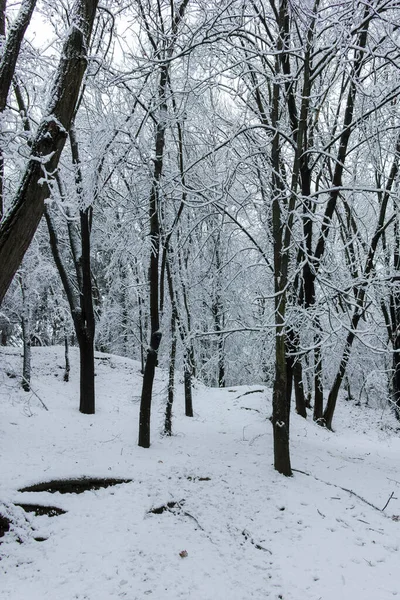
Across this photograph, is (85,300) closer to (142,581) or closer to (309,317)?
(309,317)

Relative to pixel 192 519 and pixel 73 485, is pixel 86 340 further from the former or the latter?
pixel 192 519

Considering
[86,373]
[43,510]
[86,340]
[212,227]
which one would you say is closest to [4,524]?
[43,510]

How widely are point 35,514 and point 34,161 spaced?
4002 mm

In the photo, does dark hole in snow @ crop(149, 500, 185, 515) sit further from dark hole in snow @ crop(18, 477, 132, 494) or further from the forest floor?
dark hole in snow @ crop(18, 477, 132, 494)

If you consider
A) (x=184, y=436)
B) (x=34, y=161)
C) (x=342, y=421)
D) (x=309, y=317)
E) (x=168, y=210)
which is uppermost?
(x=168, y=210)

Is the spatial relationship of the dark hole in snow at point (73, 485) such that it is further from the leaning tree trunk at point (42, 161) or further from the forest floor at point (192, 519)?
the leaning tree trunk at point (42, 161)

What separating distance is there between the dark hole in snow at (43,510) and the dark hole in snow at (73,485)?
31 centimetres

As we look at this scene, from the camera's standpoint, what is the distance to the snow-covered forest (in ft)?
12.1

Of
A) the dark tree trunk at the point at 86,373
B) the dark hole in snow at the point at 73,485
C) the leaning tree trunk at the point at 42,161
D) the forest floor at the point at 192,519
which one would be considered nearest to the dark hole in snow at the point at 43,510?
the forest floor at the point at 192,519

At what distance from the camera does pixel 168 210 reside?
31.6ft

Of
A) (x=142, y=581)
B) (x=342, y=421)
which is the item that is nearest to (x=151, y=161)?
(x=142, y=581)

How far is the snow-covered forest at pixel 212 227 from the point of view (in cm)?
370

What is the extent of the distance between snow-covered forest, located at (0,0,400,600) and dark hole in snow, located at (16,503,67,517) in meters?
0.14

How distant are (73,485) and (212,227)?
18.4 ft
